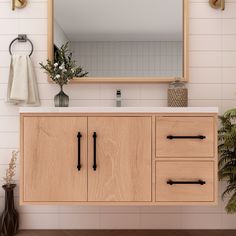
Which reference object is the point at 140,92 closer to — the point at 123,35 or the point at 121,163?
the point at 123,35

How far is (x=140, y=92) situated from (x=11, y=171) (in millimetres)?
1092

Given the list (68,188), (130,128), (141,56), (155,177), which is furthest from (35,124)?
(141,56)

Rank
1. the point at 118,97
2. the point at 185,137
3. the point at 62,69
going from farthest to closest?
1. the point at 118,97
2. the point at 62,69
3. the point at 185,137

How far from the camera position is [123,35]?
7.30 feet

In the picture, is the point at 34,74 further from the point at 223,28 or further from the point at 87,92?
the point at 223,28

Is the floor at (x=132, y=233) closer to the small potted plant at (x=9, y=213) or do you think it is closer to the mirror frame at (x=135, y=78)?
the small potted plant at (x=9, y=213)

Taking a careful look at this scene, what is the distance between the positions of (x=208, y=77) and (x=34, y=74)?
1275 millimetres

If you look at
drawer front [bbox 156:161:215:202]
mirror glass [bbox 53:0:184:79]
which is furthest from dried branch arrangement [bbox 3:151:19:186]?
drawer front [bbox 156:161:215:202]

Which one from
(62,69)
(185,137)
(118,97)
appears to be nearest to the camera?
(185,137)

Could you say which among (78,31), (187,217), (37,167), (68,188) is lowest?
(187,217)

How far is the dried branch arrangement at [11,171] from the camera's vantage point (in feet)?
7.06

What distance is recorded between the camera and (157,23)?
7.31ft

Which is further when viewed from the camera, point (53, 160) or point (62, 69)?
point (62, 69)

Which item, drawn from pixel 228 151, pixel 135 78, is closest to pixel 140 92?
pixel 135 78
